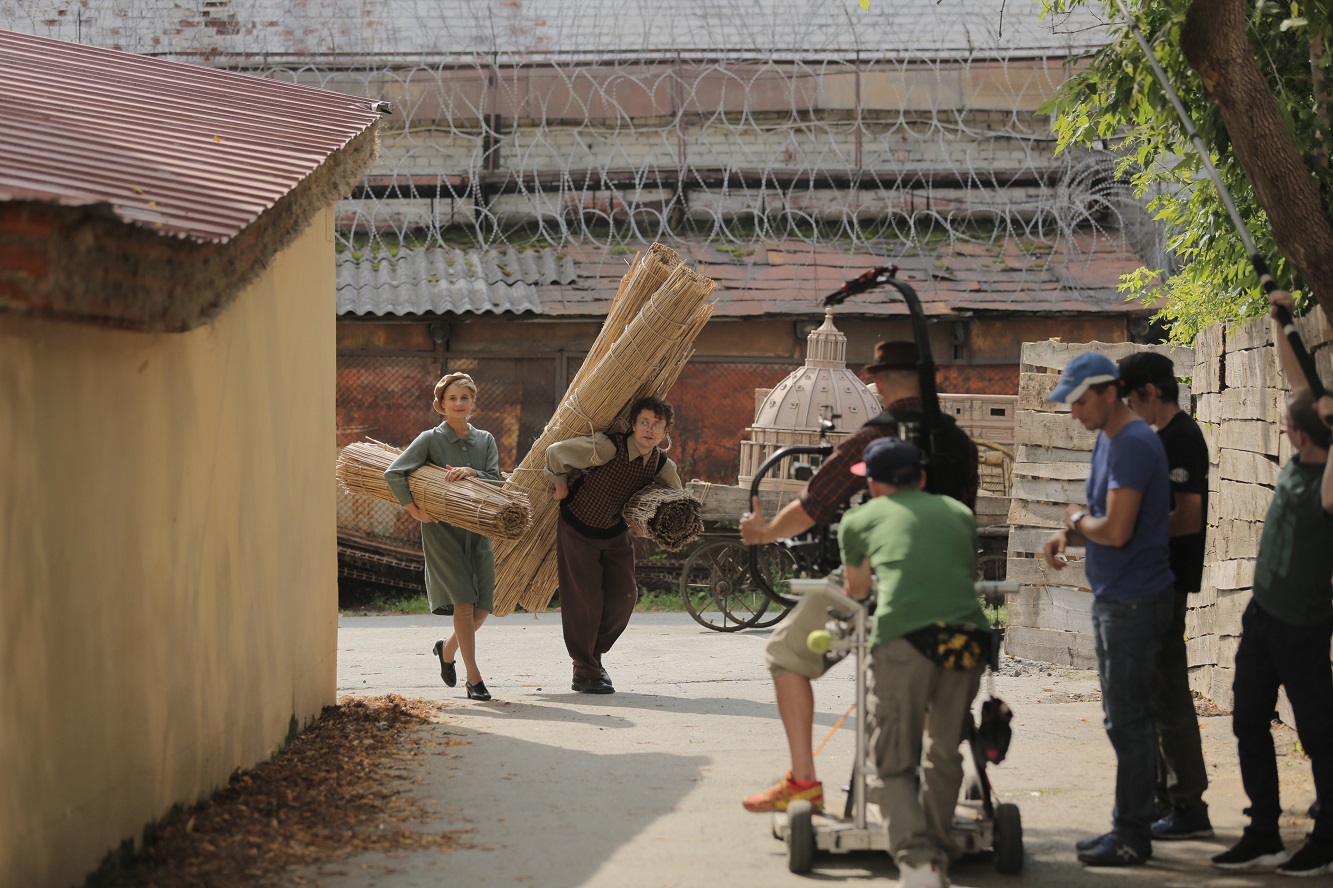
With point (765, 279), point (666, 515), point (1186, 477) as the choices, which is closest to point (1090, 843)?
point (1186, 477)

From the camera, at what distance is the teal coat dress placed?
7.84 metres

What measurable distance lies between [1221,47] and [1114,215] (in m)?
10.2

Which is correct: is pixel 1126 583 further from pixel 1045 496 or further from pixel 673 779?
pixel 1045 496

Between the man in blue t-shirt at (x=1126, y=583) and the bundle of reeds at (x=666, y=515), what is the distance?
3282 mm

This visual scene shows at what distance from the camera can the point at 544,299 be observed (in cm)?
1395

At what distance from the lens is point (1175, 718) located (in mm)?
5203

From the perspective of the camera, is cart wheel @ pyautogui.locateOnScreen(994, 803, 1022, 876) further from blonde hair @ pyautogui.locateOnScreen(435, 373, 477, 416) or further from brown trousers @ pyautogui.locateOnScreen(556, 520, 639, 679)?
blonde hair @ pyautogui.locateOnScreen(435, 373, 477, 416)

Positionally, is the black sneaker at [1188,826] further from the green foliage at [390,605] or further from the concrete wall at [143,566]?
the green foliage at [390,605]

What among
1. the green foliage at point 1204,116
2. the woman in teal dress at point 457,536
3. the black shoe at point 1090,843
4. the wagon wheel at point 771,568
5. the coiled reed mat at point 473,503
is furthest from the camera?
the wagon wheel at point 771,568

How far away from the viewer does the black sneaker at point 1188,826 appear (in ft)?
16.7

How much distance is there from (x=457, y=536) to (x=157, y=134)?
2991 mm

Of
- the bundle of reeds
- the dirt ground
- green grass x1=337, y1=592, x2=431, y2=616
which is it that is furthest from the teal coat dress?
green grass x1=337, y1=592, x2=431, y2=616

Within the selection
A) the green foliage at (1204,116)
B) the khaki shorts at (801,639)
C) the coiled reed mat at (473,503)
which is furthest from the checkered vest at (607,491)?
the khaki shorts at (801,639)

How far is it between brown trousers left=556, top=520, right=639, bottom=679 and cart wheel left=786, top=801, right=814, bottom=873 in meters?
3.57
